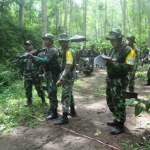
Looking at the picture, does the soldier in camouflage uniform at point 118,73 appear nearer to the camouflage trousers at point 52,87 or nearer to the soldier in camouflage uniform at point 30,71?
the camouflage trousers at point 52,87

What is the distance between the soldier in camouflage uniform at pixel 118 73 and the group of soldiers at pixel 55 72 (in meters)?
0.91

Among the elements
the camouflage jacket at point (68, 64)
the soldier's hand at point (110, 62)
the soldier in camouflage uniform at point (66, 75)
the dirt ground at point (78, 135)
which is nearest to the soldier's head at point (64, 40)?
the soldier in camouflage uniform at point (66, 75)

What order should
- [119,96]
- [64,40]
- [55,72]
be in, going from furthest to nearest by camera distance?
1. [55,72]
2. [64,40]
3. [119,96]

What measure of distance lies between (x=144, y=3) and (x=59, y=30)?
14.7 m

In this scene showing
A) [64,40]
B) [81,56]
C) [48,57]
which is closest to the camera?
[64,40]

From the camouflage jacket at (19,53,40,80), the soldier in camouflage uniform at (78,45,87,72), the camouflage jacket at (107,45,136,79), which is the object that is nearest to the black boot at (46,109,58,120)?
the camouflage jacket at (19,53,40,80)

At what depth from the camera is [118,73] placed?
427 centimetres

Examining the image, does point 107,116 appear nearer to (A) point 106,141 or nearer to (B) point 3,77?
(A) point 106,141

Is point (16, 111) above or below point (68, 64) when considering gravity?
below

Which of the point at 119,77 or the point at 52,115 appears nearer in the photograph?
the point at 119,77

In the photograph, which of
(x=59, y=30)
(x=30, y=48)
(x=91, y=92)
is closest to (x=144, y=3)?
(x=59, y=30)

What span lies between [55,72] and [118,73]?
5.59 ft

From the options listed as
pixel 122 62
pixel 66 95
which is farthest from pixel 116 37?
pixel 66 95

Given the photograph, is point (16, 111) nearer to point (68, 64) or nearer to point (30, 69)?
point (30, 69)
